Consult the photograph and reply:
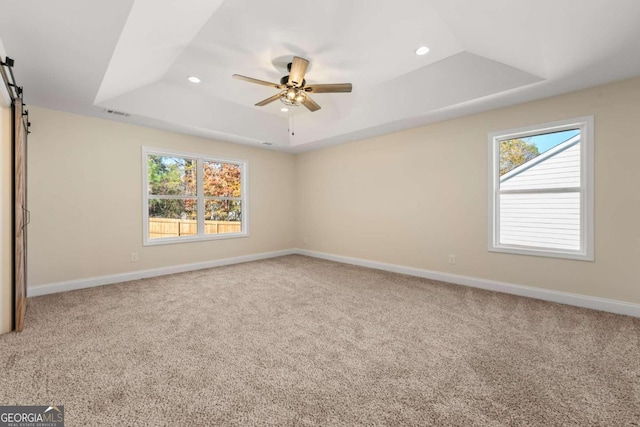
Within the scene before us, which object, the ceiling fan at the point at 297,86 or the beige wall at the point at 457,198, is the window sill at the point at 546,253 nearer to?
the beige wall at the point at 457,198

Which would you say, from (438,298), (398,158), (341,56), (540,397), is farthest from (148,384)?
(398,158)

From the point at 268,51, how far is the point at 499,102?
2902mm

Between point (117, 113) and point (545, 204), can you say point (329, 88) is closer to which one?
point (117, 113)

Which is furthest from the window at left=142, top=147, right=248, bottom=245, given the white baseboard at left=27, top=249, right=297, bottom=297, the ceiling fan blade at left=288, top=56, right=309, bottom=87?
the ceiling fan blade at left=288, top=56, right=309, bottom=87

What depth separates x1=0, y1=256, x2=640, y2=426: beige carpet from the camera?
155 centimetres

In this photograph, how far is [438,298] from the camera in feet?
11.4

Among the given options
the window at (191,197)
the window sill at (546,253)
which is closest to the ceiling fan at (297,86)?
the window at (191,197)

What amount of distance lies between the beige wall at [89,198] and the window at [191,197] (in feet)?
0.47

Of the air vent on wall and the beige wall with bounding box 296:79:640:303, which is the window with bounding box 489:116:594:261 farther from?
the air vent on wall

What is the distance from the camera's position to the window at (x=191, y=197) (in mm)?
4617

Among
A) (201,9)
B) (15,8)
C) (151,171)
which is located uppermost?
(201,9)

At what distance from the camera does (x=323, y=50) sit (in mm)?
3008

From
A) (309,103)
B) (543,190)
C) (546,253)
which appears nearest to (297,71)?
(309,103)

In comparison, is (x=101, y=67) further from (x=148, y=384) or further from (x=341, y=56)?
(x=148, y=384)
